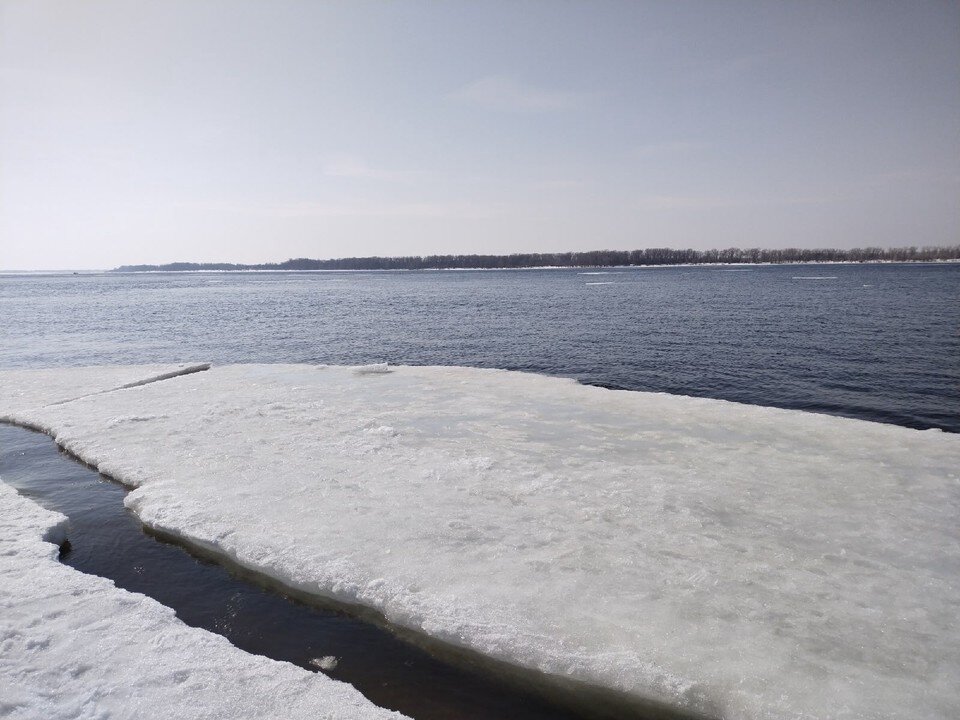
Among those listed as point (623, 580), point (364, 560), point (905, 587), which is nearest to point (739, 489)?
point (905, 587)

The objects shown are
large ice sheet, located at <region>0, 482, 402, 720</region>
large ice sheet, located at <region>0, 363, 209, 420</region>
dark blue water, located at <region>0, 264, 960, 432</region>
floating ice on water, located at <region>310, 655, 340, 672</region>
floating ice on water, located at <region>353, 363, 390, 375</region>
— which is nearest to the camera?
large ice sheet, located at <region>0, 482, 402, 720</region>

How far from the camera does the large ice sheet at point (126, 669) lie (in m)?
3.81

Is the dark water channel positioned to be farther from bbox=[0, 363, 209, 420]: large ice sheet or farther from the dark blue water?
the dark blue water

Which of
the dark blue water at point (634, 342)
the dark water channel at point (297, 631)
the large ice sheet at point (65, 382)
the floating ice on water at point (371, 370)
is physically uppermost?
the large ice sheet at point (65, 382)

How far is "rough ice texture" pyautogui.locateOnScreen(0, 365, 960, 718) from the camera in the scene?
4.24 metres

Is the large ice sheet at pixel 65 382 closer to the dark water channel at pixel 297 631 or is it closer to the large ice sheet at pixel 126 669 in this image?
the dark water channel at pixel 297 631

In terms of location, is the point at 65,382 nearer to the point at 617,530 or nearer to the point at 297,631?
the point at 297,631

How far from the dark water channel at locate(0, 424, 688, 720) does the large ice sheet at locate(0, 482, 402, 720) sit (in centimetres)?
36

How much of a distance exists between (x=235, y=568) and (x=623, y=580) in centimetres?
437

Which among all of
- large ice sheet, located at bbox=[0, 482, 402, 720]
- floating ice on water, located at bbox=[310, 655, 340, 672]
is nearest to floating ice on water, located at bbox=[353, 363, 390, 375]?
large ice sheet, located at bbox=[0, 482, 402, 720]

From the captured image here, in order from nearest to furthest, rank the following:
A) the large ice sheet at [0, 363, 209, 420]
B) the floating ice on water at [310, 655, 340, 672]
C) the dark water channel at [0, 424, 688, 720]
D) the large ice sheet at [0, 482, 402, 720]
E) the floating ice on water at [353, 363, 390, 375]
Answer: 1. the large ice sheet at [0, 482, 402, 720]
2. the dark water channel at [0, 424, 688, 720]
3. the floating ice on water at [310, 655, 340, 672]
4. the large ice sheet at [0, 363, 209, 420]
5. the floating ice on water at [353, 363, 390, 375]

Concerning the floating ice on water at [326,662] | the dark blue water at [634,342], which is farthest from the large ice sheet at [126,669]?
the dark blue water at [634,342]

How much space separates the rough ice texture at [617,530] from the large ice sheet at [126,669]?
1091 millimetres

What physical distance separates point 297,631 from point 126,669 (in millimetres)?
1363
